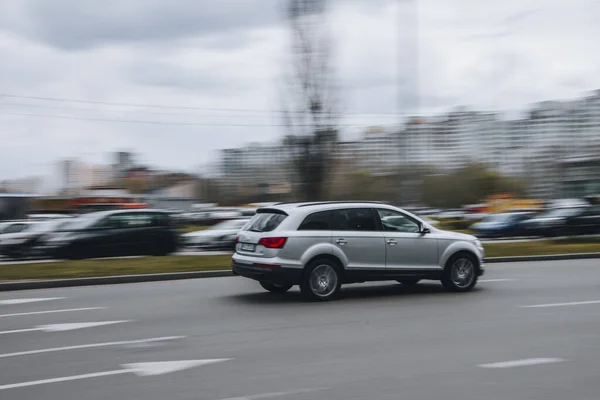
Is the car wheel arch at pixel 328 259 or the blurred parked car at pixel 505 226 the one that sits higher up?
the car wheel arch at pixel 328 259

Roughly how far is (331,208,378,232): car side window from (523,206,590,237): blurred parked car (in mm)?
24568

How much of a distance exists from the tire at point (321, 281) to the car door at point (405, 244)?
0.92 meters

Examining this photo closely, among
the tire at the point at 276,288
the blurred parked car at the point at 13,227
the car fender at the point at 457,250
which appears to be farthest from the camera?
the blurred parked car at the point at 13,227

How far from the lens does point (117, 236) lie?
2219 cm

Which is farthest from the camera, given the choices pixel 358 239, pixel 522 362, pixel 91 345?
pixel 358 239

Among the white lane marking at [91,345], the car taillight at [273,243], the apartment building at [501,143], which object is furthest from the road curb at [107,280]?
the apartment building at [501,143]

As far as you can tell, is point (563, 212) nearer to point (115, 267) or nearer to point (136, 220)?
point (136, 220)

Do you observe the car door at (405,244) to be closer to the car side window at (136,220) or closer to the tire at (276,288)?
the tire at (276,288)

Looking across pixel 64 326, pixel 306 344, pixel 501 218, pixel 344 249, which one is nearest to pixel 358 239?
pixel 344 249

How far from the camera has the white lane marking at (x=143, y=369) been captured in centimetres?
704

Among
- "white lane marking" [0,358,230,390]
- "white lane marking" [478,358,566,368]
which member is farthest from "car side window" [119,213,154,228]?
"white lane marking" [478,358,566,368]

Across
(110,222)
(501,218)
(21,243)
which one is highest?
(110,222)

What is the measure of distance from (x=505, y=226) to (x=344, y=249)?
97.0ft

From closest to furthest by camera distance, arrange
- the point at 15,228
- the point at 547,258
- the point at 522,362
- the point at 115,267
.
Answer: the point at 522,362 → the point at 115,267 → the point at 547,258 → the point at 15,228
